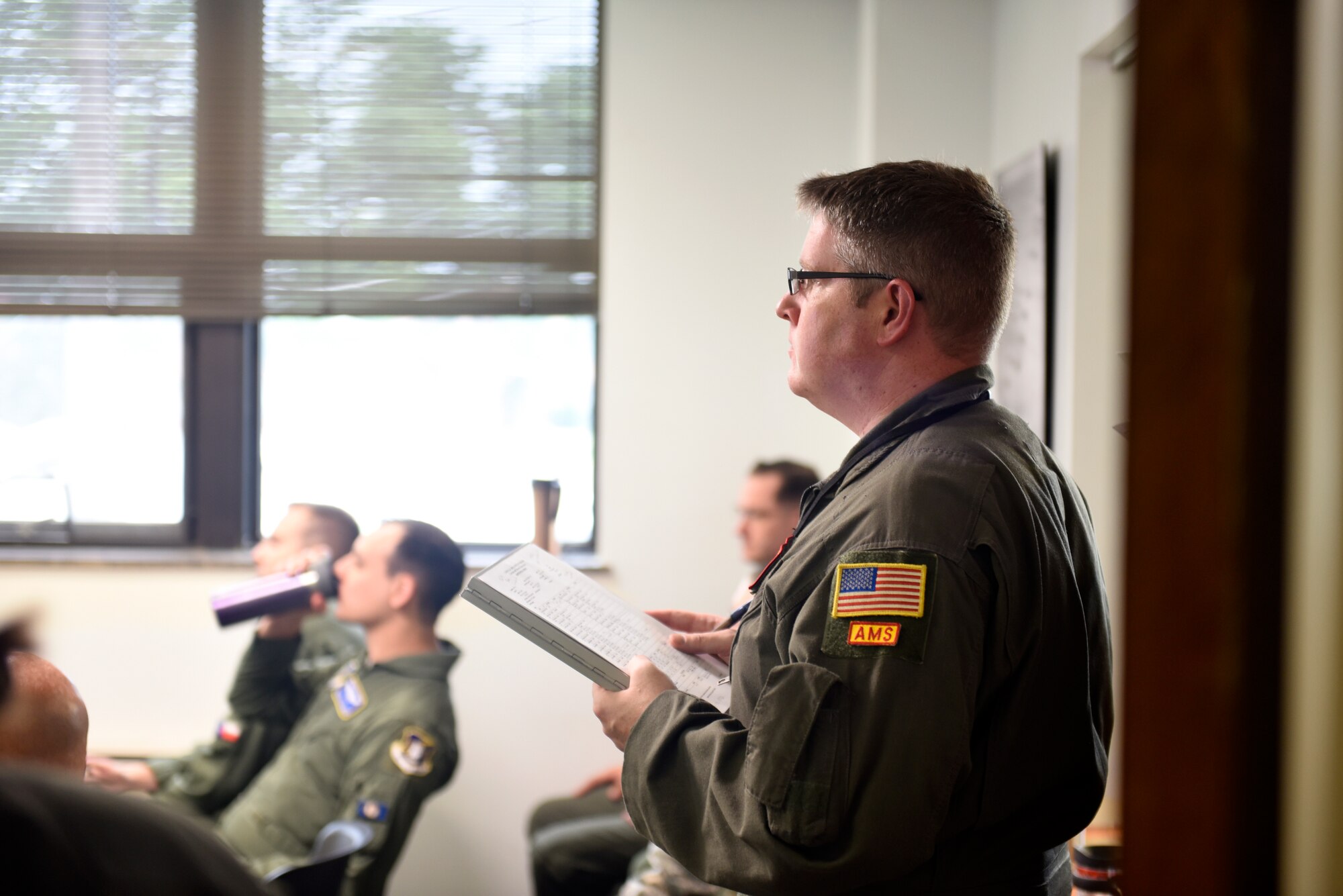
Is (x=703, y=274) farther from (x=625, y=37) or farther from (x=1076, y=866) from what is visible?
(x=1076, y=866)

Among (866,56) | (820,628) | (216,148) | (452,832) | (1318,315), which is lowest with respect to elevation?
(452,832)

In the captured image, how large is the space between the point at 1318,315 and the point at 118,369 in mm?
3483

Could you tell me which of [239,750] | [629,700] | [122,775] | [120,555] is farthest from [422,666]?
[629,700]

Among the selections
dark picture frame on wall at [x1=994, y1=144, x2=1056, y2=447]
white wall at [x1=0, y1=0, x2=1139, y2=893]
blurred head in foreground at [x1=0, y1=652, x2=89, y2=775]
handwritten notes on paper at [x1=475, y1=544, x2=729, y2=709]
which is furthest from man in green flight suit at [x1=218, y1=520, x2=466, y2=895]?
dark picture frame on wall at [x1=994, y1=144, x2=1056, y2=447]

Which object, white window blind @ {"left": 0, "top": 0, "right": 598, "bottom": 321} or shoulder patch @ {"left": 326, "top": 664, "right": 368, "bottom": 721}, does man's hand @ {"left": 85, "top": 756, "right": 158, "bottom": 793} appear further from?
white window blind @ {"left": 0, "top": 0, "right": 598, "bottom": 321}

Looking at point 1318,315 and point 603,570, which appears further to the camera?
point 603,570

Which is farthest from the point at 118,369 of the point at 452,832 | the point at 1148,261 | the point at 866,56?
the point at 1148,261

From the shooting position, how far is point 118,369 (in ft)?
10.9

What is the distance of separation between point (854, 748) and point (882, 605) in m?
0.12

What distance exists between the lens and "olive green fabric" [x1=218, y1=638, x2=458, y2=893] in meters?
2.23

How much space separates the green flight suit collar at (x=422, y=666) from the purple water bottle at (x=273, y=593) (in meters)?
0.34

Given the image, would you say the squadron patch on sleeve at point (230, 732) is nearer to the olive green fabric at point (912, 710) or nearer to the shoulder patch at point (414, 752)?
the shoulder patch at point (414, 752)

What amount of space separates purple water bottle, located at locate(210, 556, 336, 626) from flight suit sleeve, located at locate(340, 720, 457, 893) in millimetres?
465

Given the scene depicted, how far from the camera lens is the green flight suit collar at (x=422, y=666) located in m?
2.47
